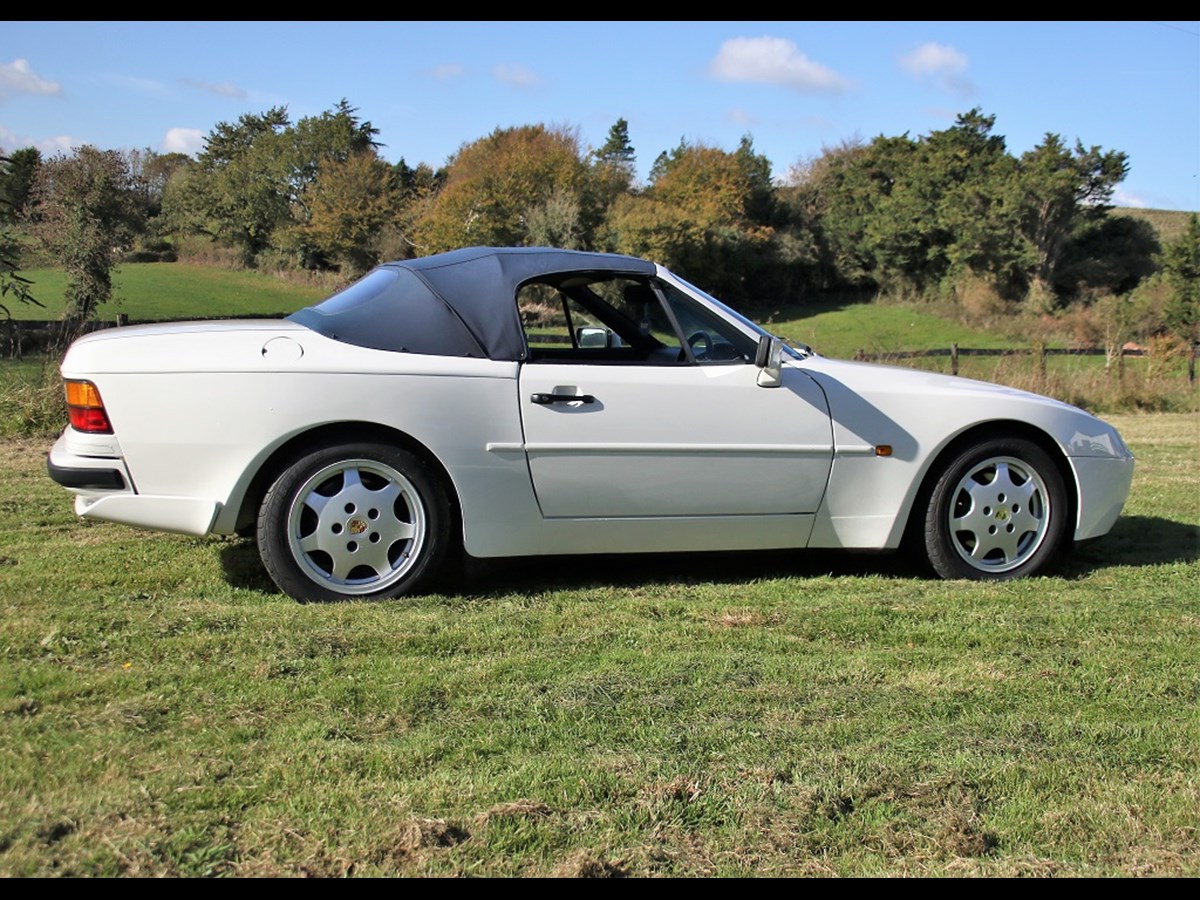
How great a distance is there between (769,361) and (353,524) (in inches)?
75.1

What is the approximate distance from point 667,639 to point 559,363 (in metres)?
1.32

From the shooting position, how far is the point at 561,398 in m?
4.57

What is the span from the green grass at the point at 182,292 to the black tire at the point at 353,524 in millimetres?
29442

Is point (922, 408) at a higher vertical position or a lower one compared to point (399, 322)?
lower

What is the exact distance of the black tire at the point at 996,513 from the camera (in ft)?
16.6

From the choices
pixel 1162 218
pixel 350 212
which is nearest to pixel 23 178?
pixel 350 212

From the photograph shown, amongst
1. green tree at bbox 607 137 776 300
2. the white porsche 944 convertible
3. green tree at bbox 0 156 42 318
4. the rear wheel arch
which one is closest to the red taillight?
the white porsche 944 convertible

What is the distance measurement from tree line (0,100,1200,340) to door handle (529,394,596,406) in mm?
44051

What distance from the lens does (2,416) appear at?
10062mm

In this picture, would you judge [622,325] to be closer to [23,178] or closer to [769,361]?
[769,361]

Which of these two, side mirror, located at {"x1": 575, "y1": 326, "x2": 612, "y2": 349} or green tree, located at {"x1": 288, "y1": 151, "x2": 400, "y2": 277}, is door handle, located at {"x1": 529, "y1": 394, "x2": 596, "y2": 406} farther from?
green tree, located at {"x1": 288, "y1": 151, "x2": 400, "y2": 277}

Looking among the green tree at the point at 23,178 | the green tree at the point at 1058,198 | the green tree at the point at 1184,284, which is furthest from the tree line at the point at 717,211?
the green tree at the point at 23,178
